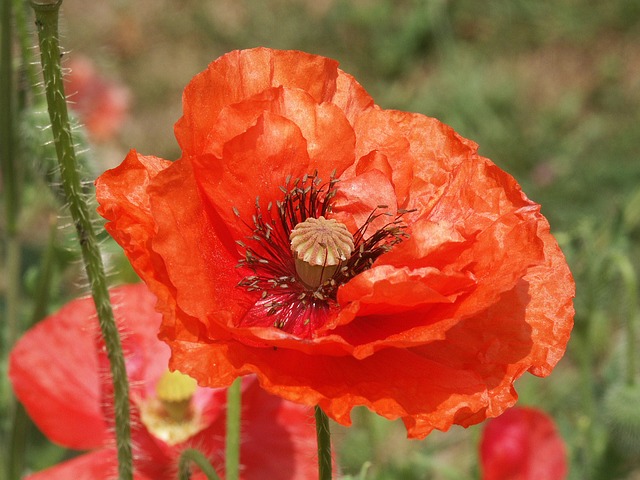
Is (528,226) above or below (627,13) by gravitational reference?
above

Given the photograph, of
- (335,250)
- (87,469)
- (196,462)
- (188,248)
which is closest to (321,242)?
(335,250)

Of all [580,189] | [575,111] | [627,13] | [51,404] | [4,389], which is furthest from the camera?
[627,13]

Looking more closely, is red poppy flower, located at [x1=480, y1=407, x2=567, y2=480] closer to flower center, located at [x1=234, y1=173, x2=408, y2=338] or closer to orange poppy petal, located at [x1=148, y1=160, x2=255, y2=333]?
flower center, located at [x1=234, y1=173, x2=408, y2=338]

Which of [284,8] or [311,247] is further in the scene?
[284,8]

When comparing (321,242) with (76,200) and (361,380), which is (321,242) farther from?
(76,200)

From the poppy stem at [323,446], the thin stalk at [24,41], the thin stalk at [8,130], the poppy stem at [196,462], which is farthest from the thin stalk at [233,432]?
the thin stalk at [8,130]

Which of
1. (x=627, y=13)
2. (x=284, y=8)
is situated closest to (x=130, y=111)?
(x=284, y=8)

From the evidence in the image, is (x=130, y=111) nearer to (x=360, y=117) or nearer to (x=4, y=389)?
(x=4, y=389)

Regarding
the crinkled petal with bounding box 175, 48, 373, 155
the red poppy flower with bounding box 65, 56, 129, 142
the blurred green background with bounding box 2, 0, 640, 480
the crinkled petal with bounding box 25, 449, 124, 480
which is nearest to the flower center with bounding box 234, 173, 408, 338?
the crinkled petal with bounding box 175, 48, 373, 155

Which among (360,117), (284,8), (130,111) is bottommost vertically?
(130,111)
